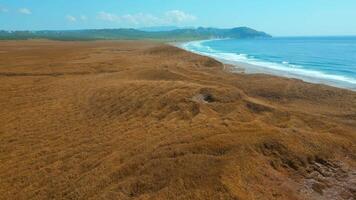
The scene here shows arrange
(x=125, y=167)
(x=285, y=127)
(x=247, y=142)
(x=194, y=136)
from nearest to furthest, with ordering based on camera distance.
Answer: (x=125, y=167) → (x=247, y=142) → (x=194, y=136) → (x=285, y=127)

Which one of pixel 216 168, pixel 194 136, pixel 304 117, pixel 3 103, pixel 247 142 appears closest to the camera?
pixel 216 168

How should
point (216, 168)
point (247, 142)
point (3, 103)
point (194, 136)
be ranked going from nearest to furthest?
point (216, 168), point (247, 142), point (194, 136), point (3, 103)

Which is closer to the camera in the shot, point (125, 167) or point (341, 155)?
point (125, 167)

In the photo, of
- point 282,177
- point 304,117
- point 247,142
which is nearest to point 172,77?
point 304,117

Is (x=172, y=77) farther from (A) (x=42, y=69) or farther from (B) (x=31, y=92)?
(A) (x=42, y=69)

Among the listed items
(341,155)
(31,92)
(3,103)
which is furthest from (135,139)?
(31,92)

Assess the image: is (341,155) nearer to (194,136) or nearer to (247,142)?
(247,142)
